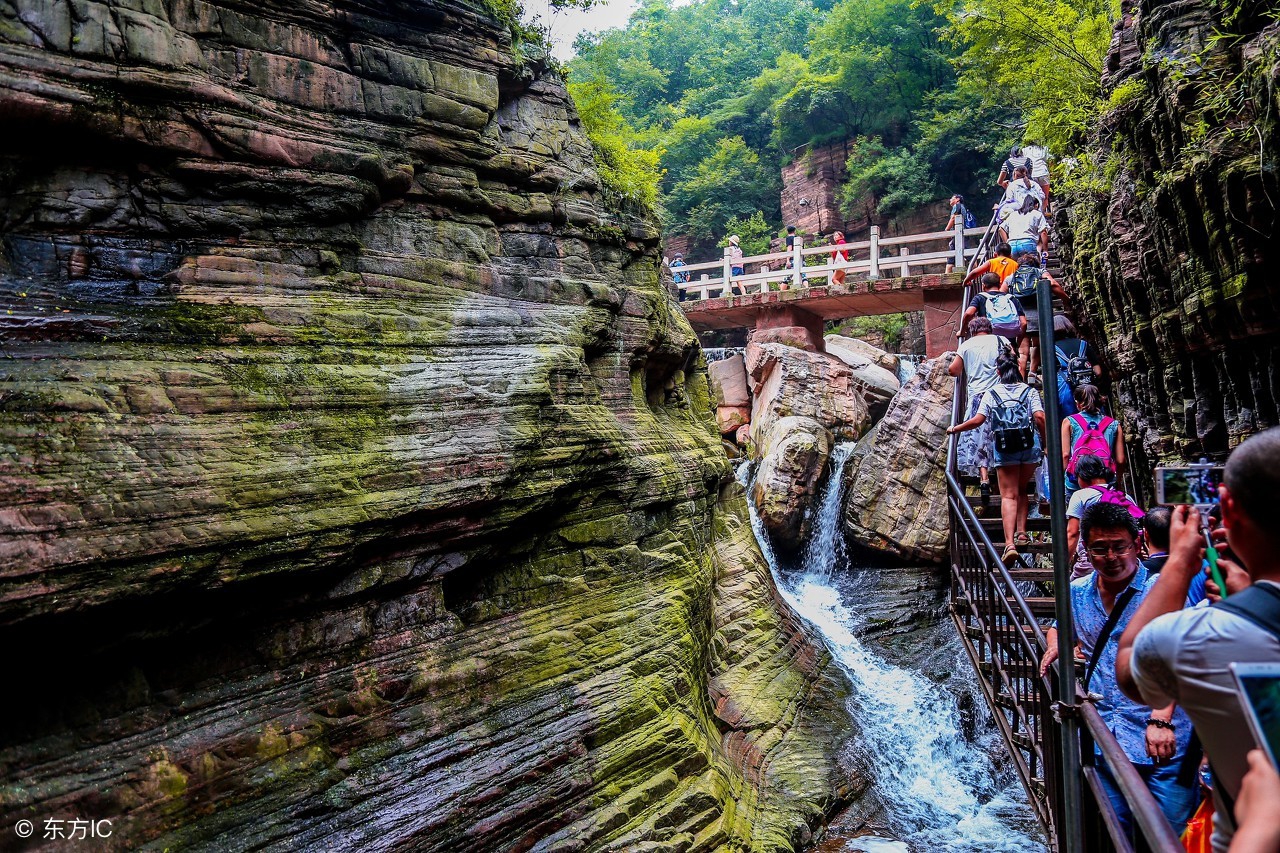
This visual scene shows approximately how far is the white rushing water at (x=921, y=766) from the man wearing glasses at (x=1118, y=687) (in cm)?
452

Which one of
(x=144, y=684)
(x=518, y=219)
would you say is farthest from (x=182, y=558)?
(x=518, y=219)

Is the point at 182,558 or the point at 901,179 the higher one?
the point at 901,179

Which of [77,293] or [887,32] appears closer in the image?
[77,293]

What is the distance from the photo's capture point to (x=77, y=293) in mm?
4938

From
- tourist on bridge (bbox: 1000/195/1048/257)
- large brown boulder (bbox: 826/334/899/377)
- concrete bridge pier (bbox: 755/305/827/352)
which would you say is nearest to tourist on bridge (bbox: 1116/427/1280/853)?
tourist on bridge (bbox: 1000/195/1048/257)

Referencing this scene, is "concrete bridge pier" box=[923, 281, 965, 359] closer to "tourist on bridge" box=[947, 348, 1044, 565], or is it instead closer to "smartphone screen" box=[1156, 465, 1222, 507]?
"tourist on bridge" box=[947, 348, 1044, 565]

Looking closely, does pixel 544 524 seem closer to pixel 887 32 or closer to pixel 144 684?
pixel 144 684

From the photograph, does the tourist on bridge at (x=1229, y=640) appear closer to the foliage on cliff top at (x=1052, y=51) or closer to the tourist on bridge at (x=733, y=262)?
the foliage on cliff top at (x=1052, y=51)

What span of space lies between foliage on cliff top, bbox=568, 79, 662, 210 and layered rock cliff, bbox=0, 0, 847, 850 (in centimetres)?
158

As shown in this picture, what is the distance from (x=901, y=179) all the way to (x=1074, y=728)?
25.8 meters

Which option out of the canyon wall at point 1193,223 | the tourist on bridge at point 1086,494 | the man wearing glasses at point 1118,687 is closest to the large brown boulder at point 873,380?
the canyon wall at point 1193,223

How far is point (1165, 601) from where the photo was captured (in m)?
2.37

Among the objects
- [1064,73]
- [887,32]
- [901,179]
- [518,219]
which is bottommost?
[518,219]

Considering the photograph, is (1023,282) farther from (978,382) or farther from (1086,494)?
(1086,494)
